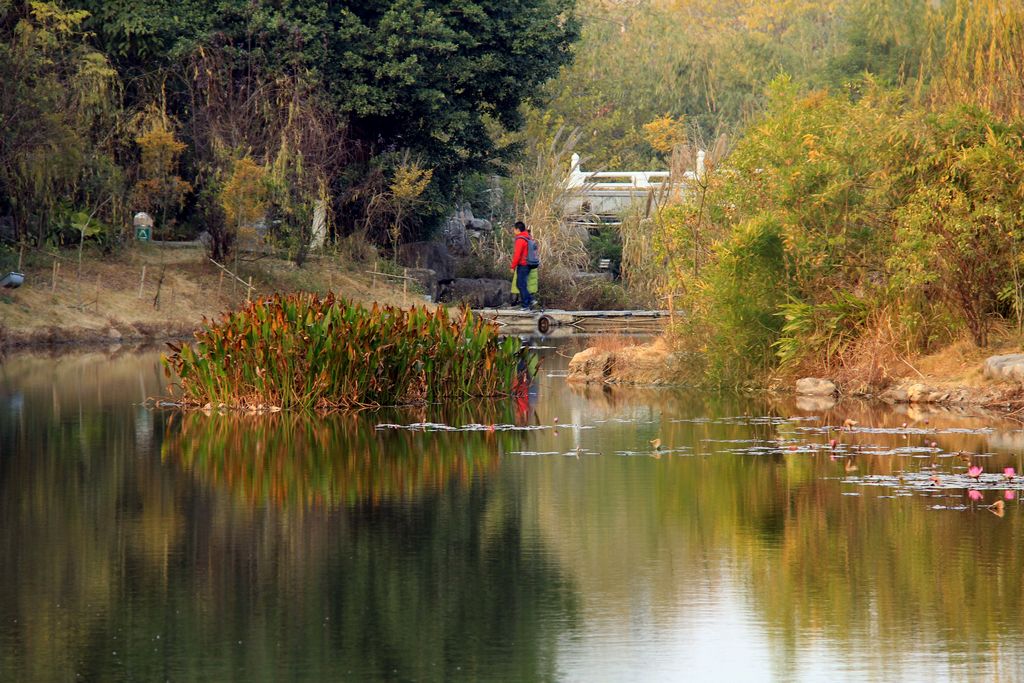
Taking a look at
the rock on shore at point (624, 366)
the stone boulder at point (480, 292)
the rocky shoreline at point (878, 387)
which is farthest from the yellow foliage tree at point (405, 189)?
the rocky shoreline at point (878, 387)

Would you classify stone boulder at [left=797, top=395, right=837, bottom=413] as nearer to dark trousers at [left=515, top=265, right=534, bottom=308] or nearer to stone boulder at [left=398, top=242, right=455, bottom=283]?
dark trousers at [left=515, top=265, right=534, bottom=308]

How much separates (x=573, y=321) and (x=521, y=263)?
3920 mm

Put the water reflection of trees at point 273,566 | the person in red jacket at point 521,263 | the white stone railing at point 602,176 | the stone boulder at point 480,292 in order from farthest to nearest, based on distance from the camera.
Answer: the white stone railing at point 602,176 → the stone boulder at point 480,292 → the person in red jacket at point 521,263 → the water reflection of trees at point 273,566

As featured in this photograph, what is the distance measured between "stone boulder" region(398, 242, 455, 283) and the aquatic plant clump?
2667 centimetres

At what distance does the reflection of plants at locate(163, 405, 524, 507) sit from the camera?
1415 centimetres

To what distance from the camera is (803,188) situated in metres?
23.0

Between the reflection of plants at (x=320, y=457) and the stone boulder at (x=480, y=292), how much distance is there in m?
28.1

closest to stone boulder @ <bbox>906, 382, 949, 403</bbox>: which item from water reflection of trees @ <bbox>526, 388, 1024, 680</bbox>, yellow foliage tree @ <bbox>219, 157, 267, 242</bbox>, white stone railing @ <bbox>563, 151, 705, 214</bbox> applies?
water reflection of trees @ <bbox>526, 388, 1024, 680</bbox>

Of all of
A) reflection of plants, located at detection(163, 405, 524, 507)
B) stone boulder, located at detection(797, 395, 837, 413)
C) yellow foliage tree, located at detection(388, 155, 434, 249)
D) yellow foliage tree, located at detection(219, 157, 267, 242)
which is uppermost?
yellow foliage tree, located at detection(388, 155, 434, 249)

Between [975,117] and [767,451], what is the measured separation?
7.48 meters

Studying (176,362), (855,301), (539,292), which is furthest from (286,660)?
(539,292)

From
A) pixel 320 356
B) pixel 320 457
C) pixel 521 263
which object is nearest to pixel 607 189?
pixel 521 263

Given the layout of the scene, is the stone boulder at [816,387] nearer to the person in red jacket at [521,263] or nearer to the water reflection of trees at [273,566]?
the water reflection of trees at [273,566]

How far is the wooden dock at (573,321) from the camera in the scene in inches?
1645
